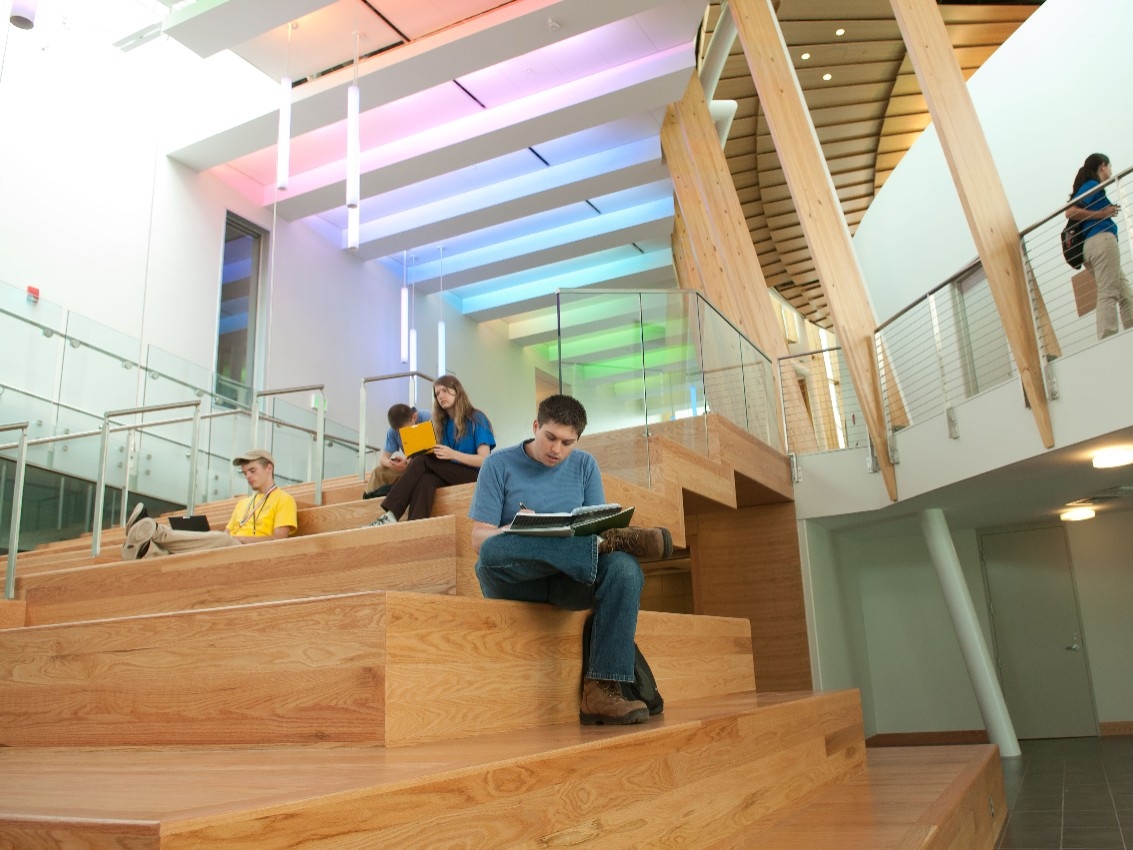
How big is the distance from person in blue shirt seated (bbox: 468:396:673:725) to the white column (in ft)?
20.1

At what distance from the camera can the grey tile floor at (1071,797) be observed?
4.13 metres

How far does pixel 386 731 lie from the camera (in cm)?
206

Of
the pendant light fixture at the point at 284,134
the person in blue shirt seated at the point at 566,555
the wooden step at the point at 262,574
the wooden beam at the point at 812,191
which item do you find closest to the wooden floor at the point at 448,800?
the person in blue shirt seated at the point at 566,555

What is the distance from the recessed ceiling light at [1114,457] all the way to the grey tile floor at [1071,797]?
1.99 m

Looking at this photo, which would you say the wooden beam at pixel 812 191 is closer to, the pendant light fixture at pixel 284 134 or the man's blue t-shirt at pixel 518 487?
the pendant light fixture at pixel 284 134

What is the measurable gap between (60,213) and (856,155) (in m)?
10.4

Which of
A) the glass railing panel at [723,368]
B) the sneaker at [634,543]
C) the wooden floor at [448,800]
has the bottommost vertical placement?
the wooden floor at [448,800]

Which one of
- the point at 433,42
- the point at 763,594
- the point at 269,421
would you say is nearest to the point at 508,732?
the point at 269,421

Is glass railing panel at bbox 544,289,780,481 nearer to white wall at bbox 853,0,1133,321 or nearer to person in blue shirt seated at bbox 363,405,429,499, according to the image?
person in blue shirt seated at bbox 363,405,429,499

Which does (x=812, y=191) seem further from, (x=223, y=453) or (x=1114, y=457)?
(x=223, y=453)

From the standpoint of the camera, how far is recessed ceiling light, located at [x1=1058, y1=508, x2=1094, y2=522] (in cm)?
924

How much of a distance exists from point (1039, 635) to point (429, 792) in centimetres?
988

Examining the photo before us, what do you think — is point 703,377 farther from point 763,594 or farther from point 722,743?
point 722,743

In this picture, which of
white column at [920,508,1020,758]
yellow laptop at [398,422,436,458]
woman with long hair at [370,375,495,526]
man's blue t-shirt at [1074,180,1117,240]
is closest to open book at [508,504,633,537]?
woman with long hair at [370,375,495,526]
